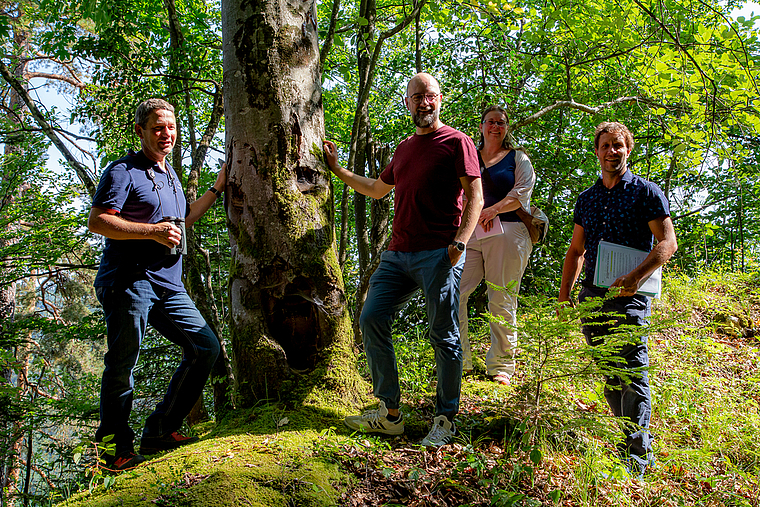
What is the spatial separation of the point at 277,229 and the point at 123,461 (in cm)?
170

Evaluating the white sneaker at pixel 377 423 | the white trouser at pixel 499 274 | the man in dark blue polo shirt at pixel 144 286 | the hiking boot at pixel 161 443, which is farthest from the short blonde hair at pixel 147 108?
the white trouser at pixel 499 274

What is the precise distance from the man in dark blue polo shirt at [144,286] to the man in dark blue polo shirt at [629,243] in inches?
105

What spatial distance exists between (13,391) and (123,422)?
3145 millimetres

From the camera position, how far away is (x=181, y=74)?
20.5 ft

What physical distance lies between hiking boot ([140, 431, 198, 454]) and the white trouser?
239cm

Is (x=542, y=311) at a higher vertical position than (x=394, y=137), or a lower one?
lower

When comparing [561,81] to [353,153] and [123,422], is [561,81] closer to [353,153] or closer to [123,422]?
[353,153]

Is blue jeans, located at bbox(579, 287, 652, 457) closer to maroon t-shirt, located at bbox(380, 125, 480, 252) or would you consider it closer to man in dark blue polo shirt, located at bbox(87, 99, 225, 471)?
maroon t-shirt, located at bbox(380, 125, 480, 252)

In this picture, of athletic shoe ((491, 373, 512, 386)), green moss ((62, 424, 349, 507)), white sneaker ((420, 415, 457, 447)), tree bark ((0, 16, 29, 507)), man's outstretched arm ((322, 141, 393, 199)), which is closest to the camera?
green moss ((62, 424, 349, 507))

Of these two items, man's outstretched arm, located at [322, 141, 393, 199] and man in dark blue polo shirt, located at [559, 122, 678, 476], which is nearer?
man in dark blue polo shirt, located at [559, 122, 678, 476]

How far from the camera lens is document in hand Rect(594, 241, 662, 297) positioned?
3.23 metres

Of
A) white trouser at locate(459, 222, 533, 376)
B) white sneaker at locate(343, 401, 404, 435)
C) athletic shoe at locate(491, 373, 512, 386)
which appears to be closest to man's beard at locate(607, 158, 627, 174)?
white trouser at locate(459, 222, 533, 376)

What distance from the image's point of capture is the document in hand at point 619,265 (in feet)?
10.6

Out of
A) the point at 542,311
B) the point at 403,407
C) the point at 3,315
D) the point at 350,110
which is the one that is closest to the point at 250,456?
the point at 403,407
